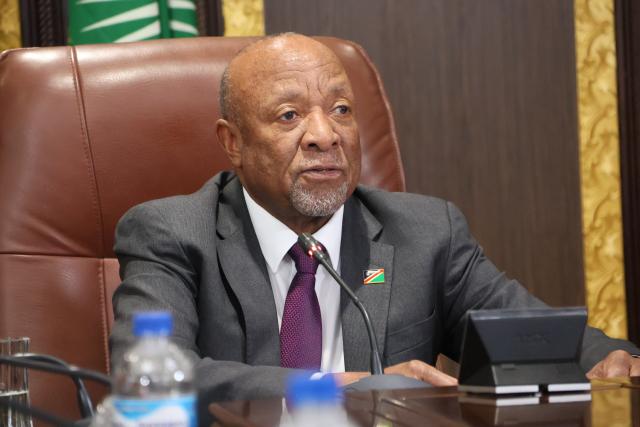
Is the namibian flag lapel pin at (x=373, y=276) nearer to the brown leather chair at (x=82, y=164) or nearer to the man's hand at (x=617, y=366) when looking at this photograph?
the brown leather chair at (x=82, y=164)

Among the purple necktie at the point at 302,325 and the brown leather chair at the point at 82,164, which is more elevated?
the brown leather chair at the point at 82,164

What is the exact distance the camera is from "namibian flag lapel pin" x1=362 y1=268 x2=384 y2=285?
211 centimetres

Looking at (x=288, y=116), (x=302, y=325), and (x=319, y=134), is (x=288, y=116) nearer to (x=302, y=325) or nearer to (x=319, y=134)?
(x=319, y=134)

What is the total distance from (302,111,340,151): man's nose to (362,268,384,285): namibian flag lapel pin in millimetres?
274

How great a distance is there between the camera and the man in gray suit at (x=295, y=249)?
6.64 ft

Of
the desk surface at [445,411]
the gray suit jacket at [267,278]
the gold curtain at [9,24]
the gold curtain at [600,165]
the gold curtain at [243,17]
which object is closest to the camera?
the desk surface at [445,411]

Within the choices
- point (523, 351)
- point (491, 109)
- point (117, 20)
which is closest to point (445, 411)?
point (523, 351)

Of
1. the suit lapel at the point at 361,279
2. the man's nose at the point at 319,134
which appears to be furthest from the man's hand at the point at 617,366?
the man's nose at the point at 319,134

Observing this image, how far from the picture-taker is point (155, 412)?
0.82 meters

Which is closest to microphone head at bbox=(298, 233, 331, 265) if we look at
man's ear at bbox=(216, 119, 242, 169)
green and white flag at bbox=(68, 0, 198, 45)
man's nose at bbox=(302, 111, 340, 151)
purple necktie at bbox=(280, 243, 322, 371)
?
purple necktie at bbox=(280, 243, 322, 371)

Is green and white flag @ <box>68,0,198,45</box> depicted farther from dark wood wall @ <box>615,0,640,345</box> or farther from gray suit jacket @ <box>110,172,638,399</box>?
dark wood wall @ <box>615,0,640,345</box>

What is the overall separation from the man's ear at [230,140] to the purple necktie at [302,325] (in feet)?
0.99

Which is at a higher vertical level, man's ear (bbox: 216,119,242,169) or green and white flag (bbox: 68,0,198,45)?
green and white flag (bbox: 68,0,198,45)

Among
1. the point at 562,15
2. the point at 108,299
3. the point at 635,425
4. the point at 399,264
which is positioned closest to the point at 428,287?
the point at 399,264
